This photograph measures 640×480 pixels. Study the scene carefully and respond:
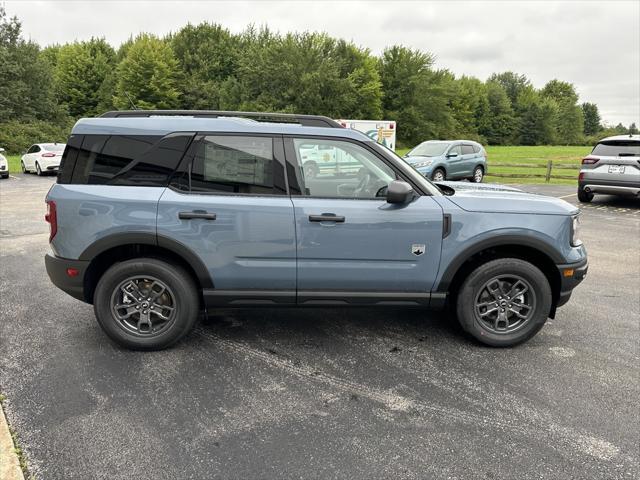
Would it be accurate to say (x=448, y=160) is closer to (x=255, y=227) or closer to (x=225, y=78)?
(x=255, y=227)

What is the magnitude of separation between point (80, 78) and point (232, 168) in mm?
58317

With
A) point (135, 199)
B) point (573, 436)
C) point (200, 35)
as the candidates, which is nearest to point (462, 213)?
point (573, 436)

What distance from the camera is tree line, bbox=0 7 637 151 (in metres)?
39.1

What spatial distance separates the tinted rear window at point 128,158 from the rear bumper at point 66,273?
627 millimetres

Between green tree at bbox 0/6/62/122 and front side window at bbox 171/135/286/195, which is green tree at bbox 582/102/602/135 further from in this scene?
front side window at bbox 171/135/286/195

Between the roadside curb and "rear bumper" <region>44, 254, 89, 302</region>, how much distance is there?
3.80 feet

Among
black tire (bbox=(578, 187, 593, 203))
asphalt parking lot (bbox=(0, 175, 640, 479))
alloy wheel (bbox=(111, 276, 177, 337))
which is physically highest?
black tire (bbox=(578, 187, 593, 203))

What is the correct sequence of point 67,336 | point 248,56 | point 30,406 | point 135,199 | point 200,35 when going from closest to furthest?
1. point 30,406
2. point 135,199
3. point 67,336
4. point 248,56
5. point 200,35

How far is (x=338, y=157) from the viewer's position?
3670 mm

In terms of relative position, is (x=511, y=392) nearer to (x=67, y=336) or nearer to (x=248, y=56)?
(x=67, y=336)

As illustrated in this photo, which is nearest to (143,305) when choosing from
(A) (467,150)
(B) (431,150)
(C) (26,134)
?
(B) (431,150)

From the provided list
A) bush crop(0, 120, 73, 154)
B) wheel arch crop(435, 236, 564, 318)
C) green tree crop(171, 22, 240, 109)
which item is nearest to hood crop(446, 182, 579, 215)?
wheel arch crop(435, 236, 564, 318)

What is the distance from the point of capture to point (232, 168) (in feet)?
11.8

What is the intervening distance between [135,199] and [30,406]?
1.51 meters
